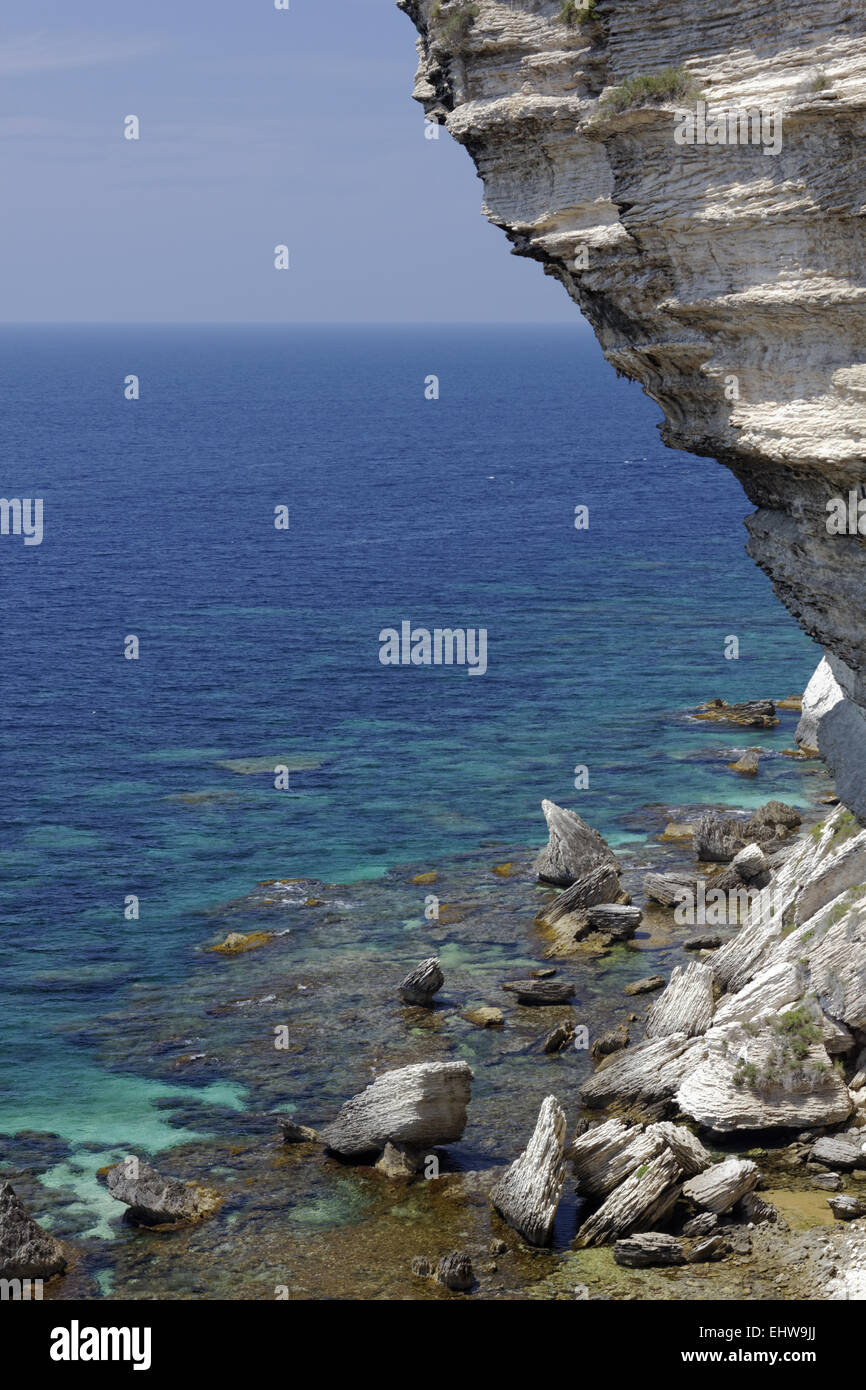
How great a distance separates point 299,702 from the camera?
7988 cm

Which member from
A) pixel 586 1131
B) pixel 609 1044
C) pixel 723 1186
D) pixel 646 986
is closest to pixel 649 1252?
pixel 723 1186

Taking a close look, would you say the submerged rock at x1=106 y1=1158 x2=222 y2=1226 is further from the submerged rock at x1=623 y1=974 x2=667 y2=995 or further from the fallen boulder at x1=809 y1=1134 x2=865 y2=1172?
the submerged rock at x1=623 y1=974 x2=667 y2=995

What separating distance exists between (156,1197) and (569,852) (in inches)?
932

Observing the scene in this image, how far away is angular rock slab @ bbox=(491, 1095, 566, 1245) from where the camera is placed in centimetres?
3077

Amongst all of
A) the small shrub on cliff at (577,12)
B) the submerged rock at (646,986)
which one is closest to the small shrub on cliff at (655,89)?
the small shrub on cliff at (577,12)

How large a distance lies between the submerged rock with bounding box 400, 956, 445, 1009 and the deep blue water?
8.49 m

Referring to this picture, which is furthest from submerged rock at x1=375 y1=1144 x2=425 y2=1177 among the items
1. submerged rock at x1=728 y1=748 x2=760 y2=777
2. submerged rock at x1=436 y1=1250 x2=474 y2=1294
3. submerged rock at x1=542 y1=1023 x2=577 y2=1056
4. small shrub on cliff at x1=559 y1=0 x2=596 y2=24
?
submerged rock at x1=728 y1=748 x2=760 y2=777

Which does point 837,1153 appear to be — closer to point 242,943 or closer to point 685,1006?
point 685,1006

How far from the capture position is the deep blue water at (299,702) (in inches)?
2063

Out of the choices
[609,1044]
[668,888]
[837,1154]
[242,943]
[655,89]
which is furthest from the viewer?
[668,888]

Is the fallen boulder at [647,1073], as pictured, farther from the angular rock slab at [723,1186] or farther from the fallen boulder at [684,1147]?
the angular rock slab at [723,1186]

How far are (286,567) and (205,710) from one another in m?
42.8

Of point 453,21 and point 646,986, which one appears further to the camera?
point 646,986

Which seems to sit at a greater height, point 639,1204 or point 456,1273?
point 639,1204
